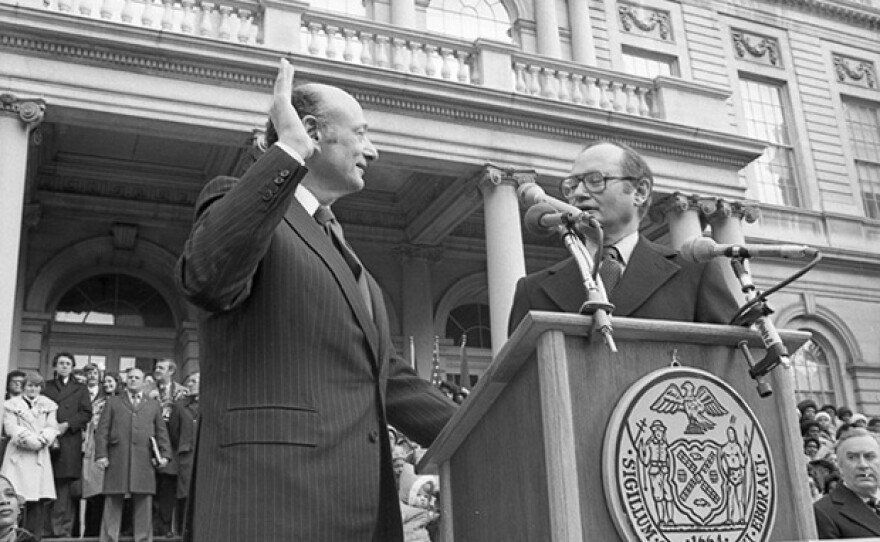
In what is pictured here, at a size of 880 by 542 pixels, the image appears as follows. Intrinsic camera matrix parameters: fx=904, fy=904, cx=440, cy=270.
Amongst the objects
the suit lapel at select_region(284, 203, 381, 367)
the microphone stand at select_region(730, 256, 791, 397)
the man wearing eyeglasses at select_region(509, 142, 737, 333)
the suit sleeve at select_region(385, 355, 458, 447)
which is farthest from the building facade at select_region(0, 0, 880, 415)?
the microphone stand at select_region(730, 256, 791, 397)

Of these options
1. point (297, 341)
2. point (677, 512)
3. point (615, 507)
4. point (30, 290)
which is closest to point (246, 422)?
point (297, 341)

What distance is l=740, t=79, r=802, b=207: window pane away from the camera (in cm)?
2241

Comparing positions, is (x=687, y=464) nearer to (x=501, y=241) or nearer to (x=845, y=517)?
(x=845, y=517)

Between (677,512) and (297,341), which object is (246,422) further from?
(677,512)

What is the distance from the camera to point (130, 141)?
15.0m

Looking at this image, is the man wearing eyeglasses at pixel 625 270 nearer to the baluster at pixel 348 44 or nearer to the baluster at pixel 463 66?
the baluster at pixel 348 44

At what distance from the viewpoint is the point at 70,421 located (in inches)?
400

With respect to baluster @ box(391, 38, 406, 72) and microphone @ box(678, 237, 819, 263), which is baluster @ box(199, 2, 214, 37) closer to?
baluster @ box(391, 38, 406, 72)

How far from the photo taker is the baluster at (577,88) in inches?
591

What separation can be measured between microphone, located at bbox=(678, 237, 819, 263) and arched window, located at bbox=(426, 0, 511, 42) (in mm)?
17064

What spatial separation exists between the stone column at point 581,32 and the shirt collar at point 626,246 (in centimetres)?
1765

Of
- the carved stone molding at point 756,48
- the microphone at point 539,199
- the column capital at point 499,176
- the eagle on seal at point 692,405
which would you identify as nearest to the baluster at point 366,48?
the column capital at point 499,176

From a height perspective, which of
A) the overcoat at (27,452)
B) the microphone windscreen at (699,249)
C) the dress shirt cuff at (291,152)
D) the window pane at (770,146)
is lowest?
the microphone windscreen at (699,249)

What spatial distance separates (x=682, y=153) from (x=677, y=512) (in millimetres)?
14277
